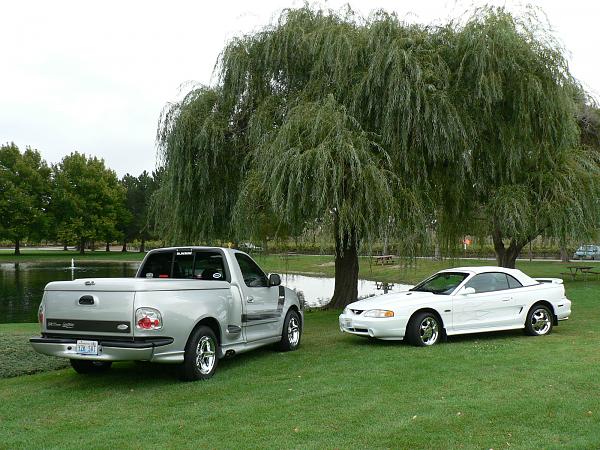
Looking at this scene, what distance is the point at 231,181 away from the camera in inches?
617

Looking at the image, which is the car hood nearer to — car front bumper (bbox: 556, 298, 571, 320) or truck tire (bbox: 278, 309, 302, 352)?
truck tire (bbox: 278, 309, 302, 352)

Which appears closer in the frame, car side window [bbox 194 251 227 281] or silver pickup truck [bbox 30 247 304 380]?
silver pickup truck [bbox 30 247 304 380]

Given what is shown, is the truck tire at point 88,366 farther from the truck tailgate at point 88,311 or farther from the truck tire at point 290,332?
the truck tire at point 290,332

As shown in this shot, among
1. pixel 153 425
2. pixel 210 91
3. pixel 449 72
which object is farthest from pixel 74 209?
pixel 153 425

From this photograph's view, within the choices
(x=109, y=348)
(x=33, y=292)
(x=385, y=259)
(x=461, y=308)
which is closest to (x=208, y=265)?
(x=109, y=348)

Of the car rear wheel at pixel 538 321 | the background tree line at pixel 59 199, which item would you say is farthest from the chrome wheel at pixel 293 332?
the background tree line at pixel 59 199

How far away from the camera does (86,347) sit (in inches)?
290

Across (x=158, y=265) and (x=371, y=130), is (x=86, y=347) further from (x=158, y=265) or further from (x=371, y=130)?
(x=371, y=130)

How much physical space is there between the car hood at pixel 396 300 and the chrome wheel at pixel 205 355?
314cm

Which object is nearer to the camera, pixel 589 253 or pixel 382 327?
pixel 382 327

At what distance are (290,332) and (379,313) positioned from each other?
1568 mm

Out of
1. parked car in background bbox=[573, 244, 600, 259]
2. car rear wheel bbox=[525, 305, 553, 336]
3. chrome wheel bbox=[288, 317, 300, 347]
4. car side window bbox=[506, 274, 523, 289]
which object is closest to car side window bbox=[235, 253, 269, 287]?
chrome wheel bbox=[288, 317, 300, 347]

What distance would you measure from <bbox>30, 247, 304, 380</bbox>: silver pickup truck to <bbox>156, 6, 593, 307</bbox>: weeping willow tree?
336 centimetres

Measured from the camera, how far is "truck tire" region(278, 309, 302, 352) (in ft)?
33.7
